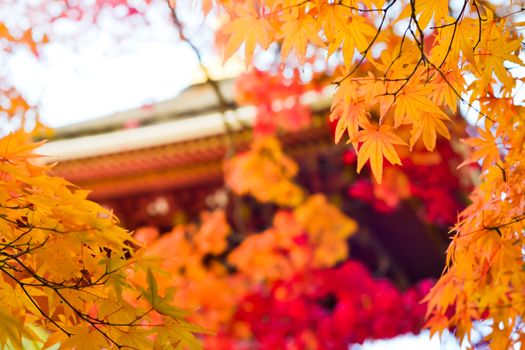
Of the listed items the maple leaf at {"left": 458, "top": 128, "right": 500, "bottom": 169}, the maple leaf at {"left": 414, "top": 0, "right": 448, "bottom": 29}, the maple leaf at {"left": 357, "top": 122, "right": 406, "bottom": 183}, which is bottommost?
the maple leaf at {"left": 458, "top": 128, "right": 500, "bottom": 169}

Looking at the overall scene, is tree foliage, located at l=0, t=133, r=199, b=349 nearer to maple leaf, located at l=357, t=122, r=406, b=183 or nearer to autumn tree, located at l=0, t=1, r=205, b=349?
autumn tree, located at l=0, t=1, r=205, b=349

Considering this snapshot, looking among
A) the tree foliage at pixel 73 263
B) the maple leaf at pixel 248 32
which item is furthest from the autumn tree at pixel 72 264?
the maple leaf at pixel 248 32

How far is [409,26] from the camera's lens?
142 centimetres

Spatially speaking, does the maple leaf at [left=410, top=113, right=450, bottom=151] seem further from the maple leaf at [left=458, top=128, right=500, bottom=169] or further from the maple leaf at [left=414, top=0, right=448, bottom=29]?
the maple leaf at [left=458, top=128, right=500, bottom=169]

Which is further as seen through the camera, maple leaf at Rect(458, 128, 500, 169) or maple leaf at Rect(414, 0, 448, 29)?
maple leaf at Rect(458, 128, 500, 169)

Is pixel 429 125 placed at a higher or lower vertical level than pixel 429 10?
lower

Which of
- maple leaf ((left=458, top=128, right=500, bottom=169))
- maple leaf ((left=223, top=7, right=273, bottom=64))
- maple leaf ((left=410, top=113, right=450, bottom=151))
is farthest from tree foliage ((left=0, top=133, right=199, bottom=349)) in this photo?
maple leaf ((left=458, top=128, right=500, bottom=169))

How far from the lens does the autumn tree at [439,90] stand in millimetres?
1461

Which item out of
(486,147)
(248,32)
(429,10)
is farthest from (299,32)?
(486,147)

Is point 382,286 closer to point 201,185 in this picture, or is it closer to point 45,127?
point 45,127

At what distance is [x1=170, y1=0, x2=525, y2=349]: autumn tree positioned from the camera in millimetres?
1461

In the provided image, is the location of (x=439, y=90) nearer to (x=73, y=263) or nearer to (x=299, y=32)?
(x=299, y=32)

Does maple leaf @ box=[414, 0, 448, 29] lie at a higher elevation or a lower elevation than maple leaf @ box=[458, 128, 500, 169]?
higher

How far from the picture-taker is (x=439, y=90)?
1.56 meters
